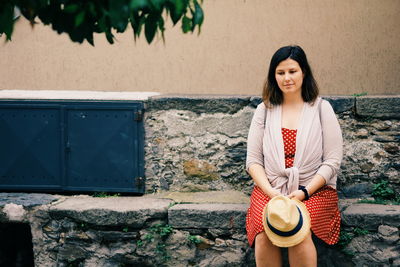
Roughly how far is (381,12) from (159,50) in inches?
72.6

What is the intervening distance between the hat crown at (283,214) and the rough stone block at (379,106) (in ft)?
4.06

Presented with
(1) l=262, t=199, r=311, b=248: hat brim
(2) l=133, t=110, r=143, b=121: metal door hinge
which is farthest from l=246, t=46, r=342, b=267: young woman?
(2) l=133, t=110, r=143, b=121: metal door hinge

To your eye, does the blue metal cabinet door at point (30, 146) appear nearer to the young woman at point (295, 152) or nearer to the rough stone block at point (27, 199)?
the rough stone block at point (27, 199)

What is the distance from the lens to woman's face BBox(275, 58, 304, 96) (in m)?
3.43

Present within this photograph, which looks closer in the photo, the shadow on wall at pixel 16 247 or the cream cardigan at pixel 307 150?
the cream cardigan at pixel 307 150

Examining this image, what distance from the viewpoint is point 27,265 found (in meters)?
4.59

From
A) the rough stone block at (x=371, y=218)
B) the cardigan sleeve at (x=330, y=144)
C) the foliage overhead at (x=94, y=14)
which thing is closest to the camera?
the foliage overhead at (x=94, y=14)

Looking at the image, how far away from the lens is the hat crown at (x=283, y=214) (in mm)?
3090

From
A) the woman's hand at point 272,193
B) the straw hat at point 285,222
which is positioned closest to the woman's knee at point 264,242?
the straw hat at point 285,222

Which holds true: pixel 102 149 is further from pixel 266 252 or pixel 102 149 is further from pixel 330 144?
pixel 330 144

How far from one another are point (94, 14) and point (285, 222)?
5.57 feet

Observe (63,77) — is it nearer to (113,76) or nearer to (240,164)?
(113,76)

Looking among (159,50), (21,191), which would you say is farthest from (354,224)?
(21,191)

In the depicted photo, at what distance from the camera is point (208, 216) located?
3.88 meters
